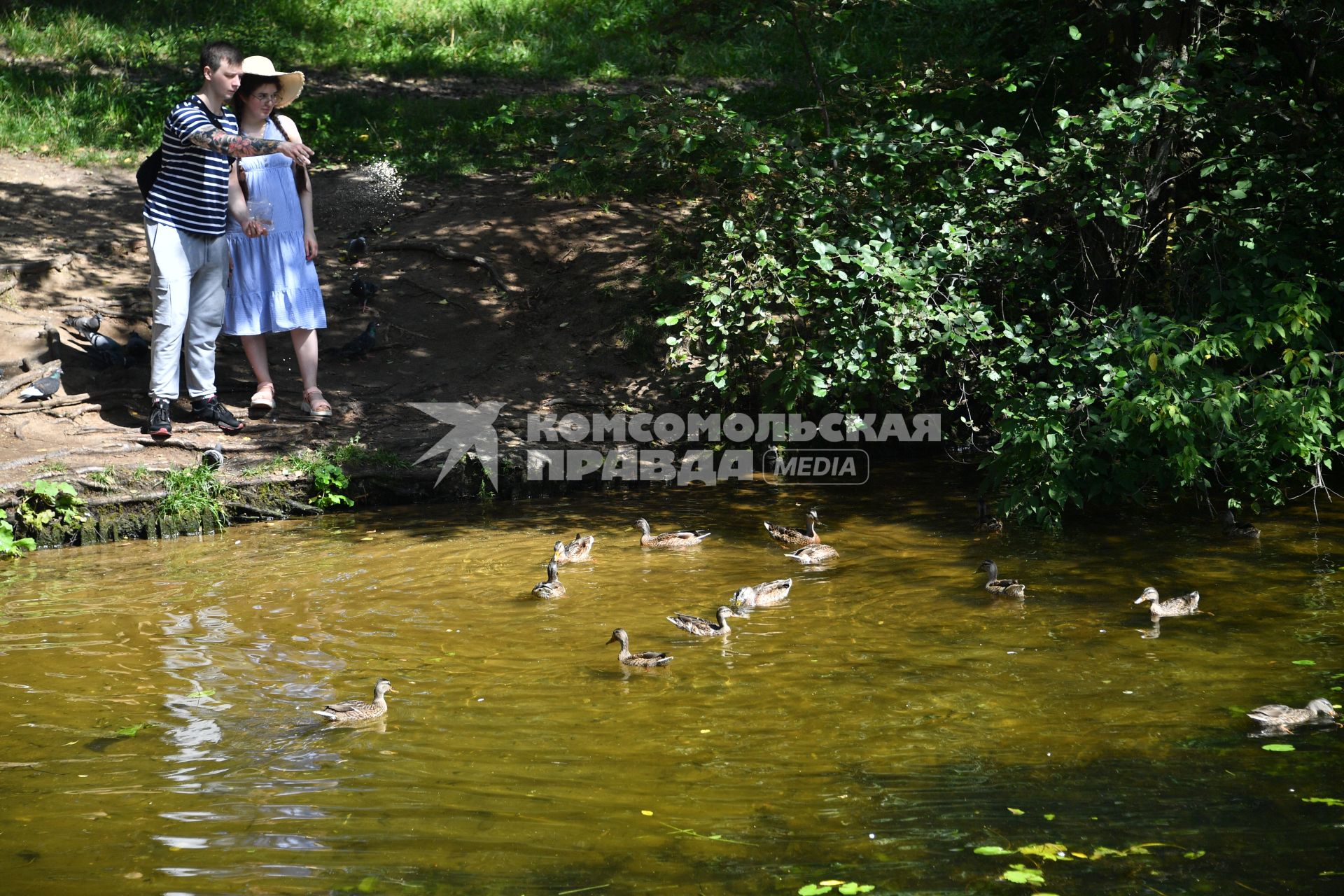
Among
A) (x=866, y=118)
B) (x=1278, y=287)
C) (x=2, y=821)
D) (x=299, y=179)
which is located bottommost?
(x=2, y=821)

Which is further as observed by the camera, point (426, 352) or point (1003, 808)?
point (426, 352)

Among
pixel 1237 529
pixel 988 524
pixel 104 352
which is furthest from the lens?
pixel 104 352

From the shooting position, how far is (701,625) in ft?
27.7

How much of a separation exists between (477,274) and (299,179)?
3.86 meters

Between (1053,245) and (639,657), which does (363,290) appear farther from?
(639,657)

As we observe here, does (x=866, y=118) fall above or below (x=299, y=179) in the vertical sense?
above

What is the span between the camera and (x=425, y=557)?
1050 centimetres

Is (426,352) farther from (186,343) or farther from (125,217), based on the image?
(125,217)

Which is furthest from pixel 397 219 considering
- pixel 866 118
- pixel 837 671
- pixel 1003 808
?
pixel 1003 808

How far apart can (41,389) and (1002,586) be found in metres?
9.46

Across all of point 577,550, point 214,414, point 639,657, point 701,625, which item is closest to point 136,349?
point 214,414

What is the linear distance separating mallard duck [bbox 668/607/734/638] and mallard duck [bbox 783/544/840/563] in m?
1.82

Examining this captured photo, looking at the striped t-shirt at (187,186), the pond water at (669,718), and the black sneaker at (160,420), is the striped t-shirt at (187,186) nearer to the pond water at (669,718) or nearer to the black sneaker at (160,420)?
the black sneaker at (160,420)

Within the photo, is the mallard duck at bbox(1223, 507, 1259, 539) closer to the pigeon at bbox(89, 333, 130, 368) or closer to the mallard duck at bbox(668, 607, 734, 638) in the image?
the mallard duck at bbox(668, 607, 734, 638)
